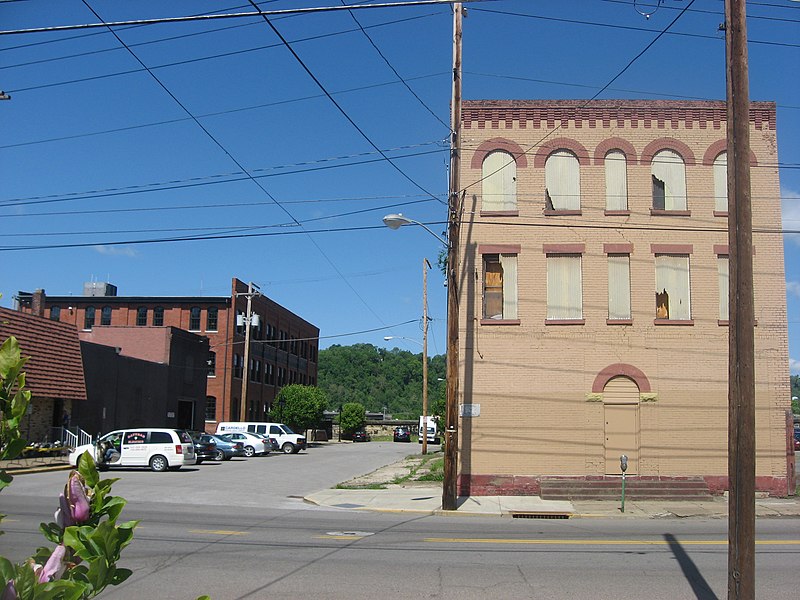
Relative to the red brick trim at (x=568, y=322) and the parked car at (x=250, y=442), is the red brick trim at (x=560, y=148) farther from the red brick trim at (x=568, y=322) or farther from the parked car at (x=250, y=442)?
the parked car at (x=250, y=442)

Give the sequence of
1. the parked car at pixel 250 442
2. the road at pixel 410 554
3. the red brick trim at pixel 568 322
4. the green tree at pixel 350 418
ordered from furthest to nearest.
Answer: the green tree at pixel 350 418, the parked car at pixel 250 442, the red brick trim at pixel 568 322, the road at pixel 410 554

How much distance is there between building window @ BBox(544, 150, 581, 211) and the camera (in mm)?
23172

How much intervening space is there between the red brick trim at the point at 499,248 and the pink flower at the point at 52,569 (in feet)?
67.5

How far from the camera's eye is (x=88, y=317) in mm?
62312

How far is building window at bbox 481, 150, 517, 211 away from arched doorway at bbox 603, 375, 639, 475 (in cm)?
609

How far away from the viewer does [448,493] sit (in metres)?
18.8

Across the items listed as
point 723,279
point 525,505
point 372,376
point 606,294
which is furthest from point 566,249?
point 372,376

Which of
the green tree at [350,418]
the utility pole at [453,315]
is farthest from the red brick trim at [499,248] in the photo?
the green tree at [350,418]

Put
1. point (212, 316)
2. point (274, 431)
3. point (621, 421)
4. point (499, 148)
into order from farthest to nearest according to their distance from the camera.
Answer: point (212, 316)
point (274, 431)
point (499, 148)
point (621, 421)

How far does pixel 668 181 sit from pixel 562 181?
10.4 ft

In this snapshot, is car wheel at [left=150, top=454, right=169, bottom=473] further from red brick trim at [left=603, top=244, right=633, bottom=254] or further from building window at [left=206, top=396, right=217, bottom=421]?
building window at [left=206, top=396, right=217, bottom=421]

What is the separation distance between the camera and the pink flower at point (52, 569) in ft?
9.07

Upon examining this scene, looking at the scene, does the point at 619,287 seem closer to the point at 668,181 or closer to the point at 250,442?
the point at 668,181

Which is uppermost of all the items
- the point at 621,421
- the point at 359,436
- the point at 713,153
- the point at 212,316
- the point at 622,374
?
the point at 713,153
